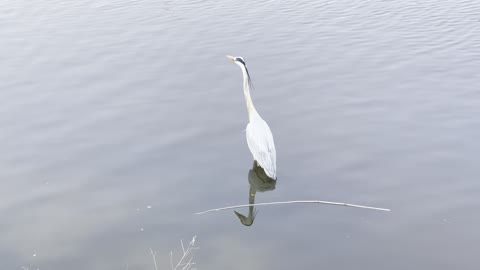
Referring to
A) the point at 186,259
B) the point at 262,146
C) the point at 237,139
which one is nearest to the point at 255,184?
the point at 262,146

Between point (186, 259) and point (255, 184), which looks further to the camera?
point (255, 184)

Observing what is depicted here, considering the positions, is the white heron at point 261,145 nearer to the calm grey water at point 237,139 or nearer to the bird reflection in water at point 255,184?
the bird reflection in water at point 255,184

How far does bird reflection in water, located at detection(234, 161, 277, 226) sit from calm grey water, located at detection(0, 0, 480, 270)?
0.11m

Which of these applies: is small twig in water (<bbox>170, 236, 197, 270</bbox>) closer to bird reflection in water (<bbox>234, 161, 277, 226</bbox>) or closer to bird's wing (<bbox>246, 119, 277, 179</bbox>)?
bird reflection in water (<bbox>234, 161, 277, 226</bbox>)

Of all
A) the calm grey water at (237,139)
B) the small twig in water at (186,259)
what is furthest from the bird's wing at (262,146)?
the small twig in water at (186,259)

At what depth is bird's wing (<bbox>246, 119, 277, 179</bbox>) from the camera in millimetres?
8758

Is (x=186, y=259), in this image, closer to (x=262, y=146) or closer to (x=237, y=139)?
(x=262, y=146)

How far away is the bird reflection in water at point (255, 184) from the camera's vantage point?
820 centimetres

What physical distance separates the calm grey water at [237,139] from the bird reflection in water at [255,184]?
11cm

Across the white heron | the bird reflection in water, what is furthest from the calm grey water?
the white heron

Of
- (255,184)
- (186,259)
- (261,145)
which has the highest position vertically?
(261,145)

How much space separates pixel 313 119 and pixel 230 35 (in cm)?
565

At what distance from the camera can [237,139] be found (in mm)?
10219

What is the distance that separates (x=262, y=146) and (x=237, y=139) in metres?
1.40
